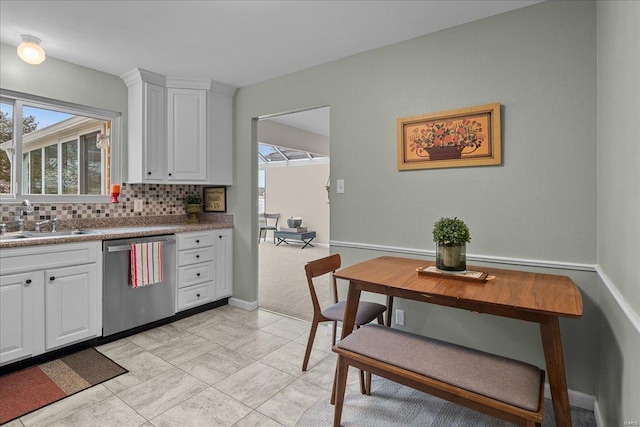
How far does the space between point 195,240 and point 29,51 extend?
6.28 ft

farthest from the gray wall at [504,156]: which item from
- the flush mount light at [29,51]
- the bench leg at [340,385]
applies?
the flush mount light at [29,51]

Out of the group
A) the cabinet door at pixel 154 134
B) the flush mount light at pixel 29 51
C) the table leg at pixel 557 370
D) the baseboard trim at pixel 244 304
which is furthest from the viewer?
the baseboard trim at pixel 244 304

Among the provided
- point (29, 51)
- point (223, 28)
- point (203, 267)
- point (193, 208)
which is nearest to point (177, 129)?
point (193, 208)

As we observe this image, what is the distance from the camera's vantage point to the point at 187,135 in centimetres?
343

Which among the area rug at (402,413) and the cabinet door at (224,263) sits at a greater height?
the cabinet door at (224,263)

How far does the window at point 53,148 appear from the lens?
277 cm

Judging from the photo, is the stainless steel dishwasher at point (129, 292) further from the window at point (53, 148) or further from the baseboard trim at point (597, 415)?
the baseboard trim at point (597, 415)

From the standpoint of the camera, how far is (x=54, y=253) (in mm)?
2387

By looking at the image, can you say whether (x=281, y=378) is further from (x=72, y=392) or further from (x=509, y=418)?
(x=509, y=418)

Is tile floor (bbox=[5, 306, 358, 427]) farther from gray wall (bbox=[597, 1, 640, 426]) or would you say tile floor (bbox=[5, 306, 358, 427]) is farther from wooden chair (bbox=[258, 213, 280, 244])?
wooden chair (bbox=[258, 213, 280, 244])

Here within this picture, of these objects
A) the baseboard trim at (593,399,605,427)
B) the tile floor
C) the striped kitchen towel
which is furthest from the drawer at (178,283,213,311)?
the baseboard trim at (593,399,605,427)

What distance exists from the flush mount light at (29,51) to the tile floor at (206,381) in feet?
7.33

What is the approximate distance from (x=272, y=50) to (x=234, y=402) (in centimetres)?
258

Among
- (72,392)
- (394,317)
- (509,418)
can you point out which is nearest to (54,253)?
(72,392)
